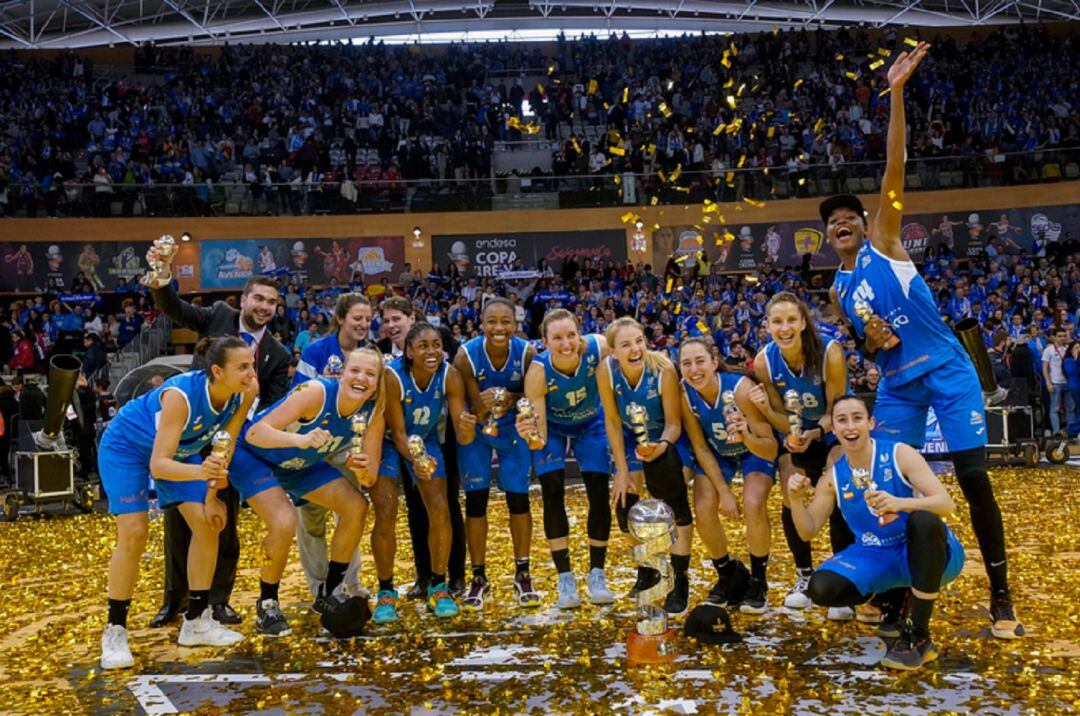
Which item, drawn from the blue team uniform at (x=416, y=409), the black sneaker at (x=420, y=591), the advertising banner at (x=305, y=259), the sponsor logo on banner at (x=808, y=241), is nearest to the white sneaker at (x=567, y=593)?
the black sneaker at (x=420, y=591)

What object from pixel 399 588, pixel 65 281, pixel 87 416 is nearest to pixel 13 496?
pixel 87 416

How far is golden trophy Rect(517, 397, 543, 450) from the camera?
5.54 m

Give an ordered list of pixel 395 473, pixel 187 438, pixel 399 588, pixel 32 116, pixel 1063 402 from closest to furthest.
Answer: pixel 187 438, pixel 395 473, pixel 399 588, pixel 1063 402, pixel 32 116

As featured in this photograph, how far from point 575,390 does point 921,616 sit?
245cm

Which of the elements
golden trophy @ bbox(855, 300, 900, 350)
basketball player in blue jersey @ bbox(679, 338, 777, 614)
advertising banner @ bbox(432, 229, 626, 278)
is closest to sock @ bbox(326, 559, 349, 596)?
basketball player in blue jersey @ bbox(679, 338, 777, 614)

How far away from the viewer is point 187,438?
5.44 m

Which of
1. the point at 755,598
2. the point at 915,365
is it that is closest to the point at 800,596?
the point at 755,598

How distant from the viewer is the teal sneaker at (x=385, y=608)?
5746 mm

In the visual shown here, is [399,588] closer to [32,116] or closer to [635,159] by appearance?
[635,159]

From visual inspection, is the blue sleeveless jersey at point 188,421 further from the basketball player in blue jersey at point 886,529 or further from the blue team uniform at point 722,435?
the basketball player in blue jersey at point 886,529

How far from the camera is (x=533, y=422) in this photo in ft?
18.3

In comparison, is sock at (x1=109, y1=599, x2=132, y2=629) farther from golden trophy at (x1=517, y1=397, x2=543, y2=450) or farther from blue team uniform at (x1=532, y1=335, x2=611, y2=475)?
blue team uniform at (x1=532, y1=335, x2=611, y2=475)

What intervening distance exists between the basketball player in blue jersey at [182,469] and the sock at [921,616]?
334 centimetres

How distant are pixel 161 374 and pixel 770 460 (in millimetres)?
6861
